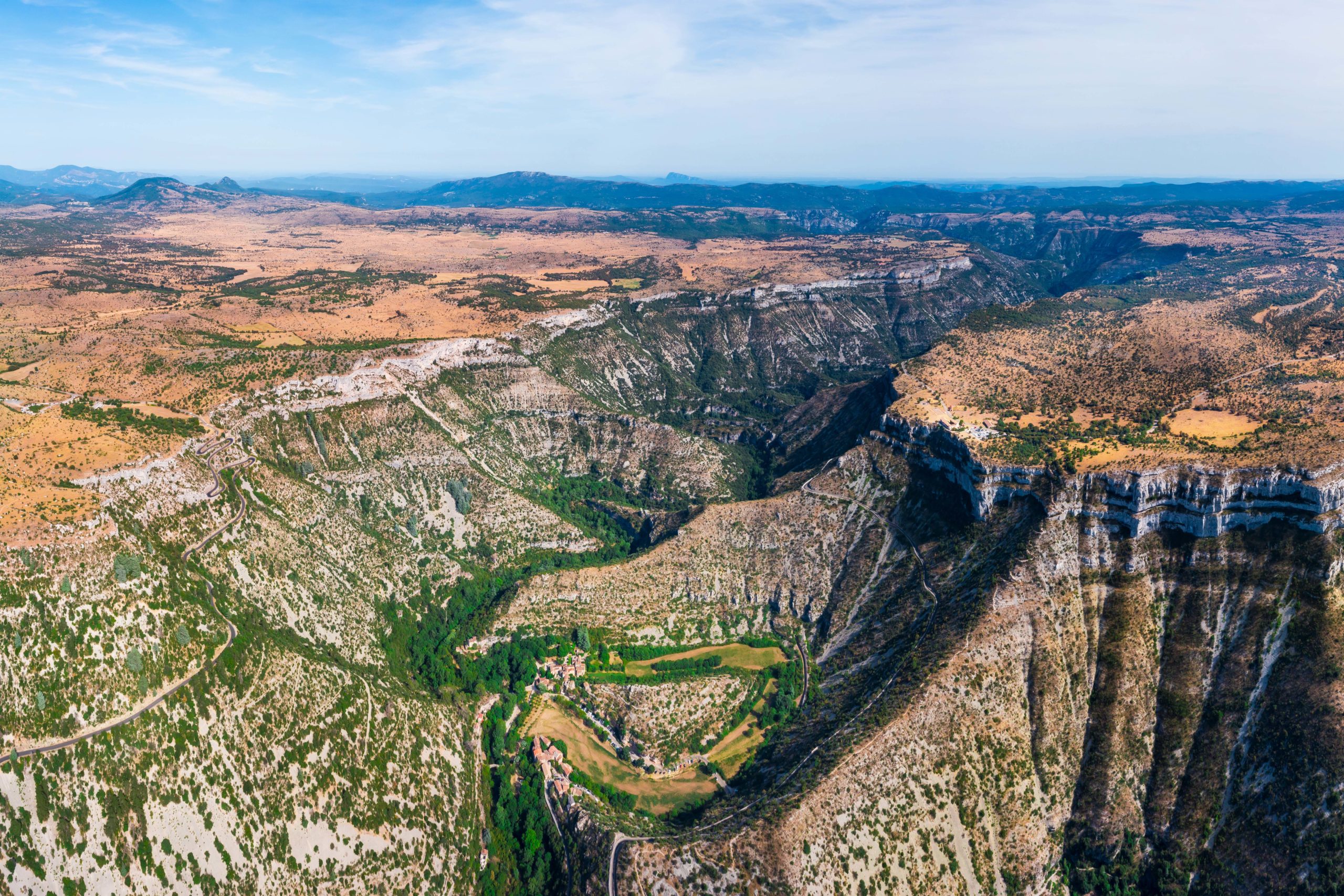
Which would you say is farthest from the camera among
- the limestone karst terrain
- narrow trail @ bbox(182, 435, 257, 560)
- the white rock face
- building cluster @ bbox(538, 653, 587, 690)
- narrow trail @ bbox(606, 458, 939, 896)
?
building cluster @ bbox(538, 653, 587, 690)

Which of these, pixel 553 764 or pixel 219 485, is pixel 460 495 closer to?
pixel 219 485

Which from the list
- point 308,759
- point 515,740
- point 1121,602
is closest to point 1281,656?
point 1121,602

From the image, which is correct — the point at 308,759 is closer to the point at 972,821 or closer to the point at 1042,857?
the point at 972,821

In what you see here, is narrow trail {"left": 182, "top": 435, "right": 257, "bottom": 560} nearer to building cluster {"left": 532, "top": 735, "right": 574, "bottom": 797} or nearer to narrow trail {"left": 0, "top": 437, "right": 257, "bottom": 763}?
narrow trail {"left": 0, "top": 437, "right": 257, "bottom": 763}

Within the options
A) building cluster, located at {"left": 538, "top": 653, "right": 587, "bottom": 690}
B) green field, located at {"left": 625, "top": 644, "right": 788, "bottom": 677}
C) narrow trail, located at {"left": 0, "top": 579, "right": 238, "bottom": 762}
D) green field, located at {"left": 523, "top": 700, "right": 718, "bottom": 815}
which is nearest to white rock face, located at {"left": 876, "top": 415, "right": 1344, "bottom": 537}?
green field, located at {"left": 625, "top": 644, "right": 788, "bottom": 677}

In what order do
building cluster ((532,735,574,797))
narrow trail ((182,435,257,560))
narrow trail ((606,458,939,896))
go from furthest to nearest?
narrow trail ((182,435,257,560)) → building cluster ((532,735,574,797)) → narrow trail ((606,458,939,896))

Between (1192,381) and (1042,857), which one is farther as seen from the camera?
(1192,381)
